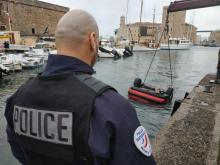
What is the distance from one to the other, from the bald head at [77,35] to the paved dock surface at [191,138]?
2570 millimetres

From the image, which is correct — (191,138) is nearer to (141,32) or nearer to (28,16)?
(28,16)

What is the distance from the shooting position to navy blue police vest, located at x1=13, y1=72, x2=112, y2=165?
4.03ft

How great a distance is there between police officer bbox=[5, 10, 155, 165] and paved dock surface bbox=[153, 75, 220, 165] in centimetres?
238

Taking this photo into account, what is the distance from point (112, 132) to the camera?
1.21m

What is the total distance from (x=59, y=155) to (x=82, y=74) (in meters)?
0.50

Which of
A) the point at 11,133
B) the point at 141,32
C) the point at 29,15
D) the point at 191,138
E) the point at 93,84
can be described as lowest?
the point at 191,138

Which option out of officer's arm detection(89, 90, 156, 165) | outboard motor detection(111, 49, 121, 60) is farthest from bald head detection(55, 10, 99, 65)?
outboard motor detection(111, 49, 121, 60)

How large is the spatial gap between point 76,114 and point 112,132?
22 cm

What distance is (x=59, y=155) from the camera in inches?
51.0

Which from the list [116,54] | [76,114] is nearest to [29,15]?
[116,54]

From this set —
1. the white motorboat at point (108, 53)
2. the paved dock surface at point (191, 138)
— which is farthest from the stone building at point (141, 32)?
the paved dock surface at point (191, 138)

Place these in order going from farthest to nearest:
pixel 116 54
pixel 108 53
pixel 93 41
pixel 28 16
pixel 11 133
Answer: pixel 28 16
pixel 116 54
pixel 108 53
pixel 11 133
pixel 93 41

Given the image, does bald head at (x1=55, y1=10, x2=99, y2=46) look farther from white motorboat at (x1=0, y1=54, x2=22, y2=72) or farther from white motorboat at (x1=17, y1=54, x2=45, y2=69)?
white motorboat at (x1=17, y1=54, x2=45, y2=69)

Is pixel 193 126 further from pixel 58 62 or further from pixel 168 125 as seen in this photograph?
pixel 58 62
